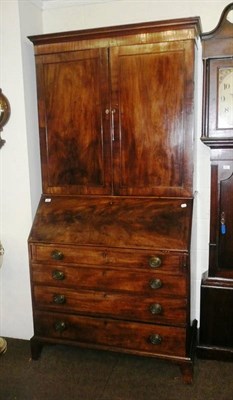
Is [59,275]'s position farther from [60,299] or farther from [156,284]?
[156,284]

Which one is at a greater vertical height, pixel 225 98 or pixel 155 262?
pixel 225 98

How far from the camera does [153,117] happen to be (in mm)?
2021

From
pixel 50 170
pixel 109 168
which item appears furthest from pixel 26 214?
pixel 109 168

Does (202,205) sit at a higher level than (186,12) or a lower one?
lower

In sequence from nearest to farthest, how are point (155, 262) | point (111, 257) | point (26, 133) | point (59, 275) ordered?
point (155, 262) < point (111, 257) < point (59, 275) < point (26, 133)

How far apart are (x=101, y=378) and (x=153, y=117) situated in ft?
5.37

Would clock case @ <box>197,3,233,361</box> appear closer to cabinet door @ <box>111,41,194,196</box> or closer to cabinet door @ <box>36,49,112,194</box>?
cabinet door @ <box>111,41,194,196</box>

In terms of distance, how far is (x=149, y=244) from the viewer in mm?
1902

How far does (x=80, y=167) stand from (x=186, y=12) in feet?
4.00

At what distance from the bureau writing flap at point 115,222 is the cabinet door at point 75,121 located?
5.0 inches

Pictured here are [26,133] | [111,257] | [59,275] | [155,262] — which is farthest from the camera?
[26,133]

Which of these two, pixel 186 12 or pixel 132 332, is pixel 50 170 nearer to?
pixel 132 332

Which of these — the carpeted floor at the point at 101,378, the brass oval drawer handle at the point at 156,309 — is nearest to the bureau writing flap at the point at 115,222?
the brass oval drawer handle at the point at 156,309

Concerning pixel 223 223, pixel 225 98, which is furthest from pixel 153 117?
pixel 223 223
